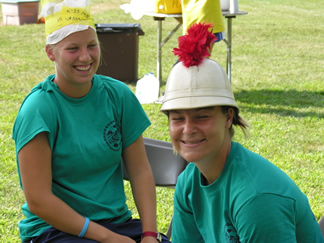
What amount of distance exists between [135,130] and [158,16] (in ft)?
14.5

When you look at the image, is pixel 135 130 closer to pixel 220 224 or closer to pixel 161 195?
pixel 220 224

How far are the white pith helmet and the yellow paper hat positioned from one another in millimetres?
653

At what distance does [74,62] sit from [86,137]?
1.10 ft

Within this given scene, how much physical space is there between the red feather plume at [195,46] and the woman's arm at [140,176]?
759 mm

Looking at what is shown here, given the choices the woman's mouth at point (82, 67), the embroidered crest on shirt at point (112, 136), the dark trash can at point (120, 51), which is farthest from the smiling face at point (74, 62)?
the dark trash can at point (120, 51)

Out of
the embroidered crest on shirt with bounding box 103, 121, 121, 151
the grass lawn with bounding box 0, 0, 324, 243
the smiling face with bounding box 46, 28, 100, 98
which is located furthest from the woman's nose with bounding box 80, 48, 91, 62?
the grass lawn with bounding box 0, 0, 324, 243

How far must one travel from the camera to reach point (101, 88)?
254 centimetres

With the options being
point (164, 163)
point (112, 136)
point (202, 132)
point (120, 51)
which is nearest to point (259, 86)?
point (120, 51)

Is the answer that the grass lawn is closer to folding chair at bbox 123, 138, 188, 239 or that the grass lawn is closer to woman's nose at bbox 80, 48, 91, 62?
folding chair at bbox 123, 138, 188, 239

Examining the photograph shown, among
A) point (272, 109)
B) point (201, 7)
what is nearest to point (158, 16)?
point (201, 7)

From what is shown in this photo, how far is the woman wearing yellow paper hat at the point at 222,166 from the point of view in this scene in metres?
1.80

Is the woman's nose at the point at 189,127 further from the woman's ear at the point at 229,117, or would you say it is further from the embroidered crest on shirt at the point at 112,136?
the embroidered crest on shirt at the point at 112,136

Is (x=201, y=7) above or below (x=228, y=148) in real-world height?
above

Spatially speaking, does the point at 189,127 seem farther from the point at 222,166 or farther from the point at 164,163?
the point at 164,163
